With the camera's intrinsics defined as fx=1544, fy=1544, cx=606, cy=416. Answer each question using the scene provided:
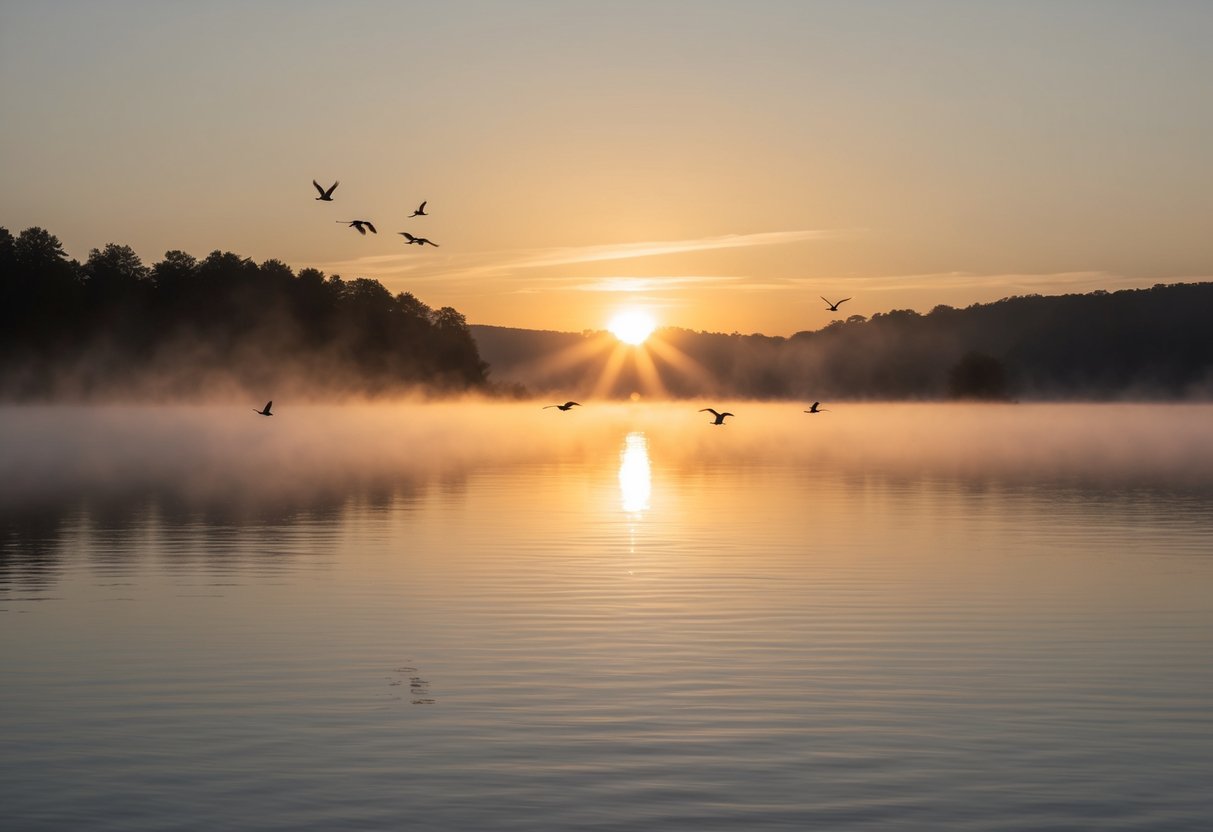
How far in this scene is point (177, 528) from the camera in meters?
46.9

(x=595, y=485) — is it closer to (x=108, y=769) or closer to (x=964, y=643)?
(x=964, y=643)

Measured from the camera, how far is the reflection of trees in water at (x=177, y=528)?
1483 inches

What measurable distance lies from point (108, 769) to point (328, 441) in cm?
10460

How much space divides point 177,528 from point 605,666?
85.8 feet

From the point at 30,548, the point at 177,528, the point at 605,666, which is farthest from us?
the point at 177,528

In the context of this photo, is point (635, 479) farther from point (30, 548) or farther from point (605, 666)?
point (605, 666)

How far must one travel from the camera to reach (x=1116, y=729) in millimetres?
20000

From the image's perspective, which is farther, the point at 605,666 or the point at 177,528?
the point at 177,528

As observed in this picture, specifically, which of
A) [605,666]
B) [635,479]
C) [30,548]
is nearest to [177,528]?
[30,548]

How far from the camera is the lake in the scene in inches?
670

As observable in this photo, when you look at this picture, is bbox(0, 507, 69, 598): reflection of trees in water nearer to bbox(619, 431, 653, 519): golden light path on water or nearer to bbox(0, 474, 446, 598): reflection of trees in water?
bbox(0, 474, 446, 598): reflection of trees in water

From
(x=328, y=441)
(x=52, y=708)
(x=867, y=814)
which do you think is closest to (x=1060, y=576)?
(x=867, y=814)

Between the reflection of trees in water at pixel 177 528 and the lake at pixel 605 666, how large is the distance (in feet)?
0.82

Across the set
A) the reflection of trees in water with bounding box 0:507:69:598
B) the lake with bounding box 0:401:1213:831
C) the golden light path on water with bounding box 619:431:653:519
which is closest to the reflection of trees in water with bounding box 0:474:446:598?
the reflection of trees in water with bounding box 0:507:69:598
